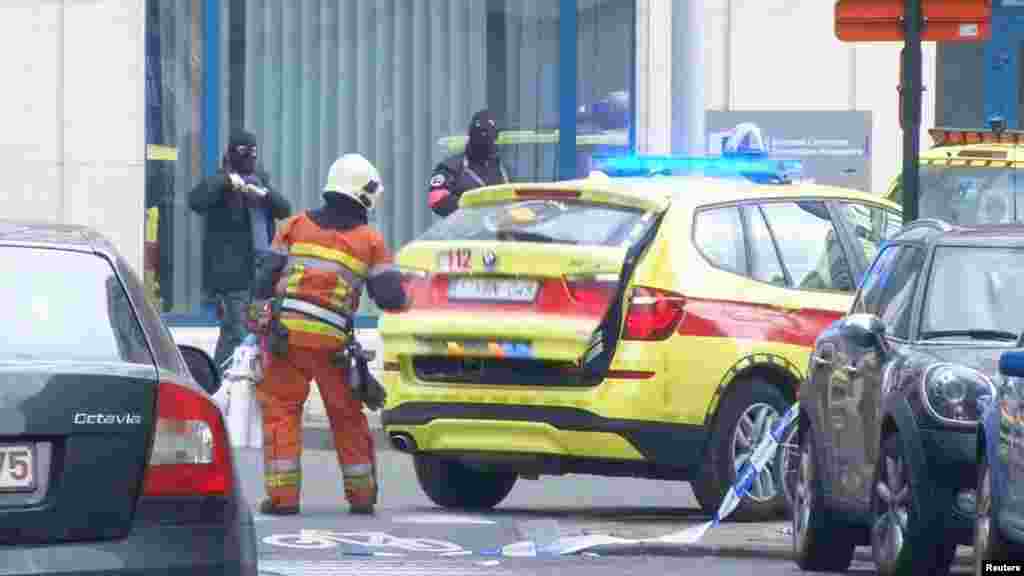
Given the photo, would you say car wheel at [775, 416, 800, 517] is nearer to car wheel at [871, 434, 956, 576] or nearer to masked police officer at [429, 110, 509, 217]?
car wheel at [871, 434, 956, 576]

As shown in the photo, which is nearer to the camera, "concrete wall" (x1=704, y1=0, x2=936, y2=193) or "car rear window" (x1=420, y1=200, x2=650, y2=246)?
"car rear window" (x1=420, y1=200, x2=650, y2=246)

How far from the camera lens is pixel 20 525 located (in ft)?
20.8

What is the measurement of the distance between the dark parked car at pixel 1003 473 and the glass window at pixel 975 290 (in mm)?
1214

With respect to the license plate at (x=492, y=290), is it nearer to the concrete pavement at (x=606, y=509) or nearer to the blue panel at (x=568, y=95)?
the concrete pavement at (x=606, y=509)

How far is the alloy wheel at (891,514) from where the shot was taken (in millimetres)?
9883

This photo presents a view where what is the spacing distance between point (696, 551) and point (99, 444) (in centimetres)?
554

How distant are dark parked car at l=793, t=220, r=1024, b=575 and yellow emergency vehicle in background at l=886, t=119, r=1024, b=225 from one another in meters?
5.29

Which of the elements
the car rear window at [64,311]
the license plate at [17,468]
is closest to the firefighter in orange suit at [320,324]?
the car rear window at [64,311]

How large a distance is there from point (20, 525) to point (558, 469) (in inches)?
257

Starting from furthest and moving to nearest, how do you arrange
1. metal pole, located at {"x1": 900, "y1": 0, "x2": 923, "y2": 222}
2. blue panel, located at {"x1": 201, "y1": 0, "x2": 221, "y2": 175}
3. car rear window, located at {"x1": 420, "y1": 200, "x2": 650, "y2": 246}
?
blue panel, located at {"x1": 201, "y1": 0, "x2": 221, "y2": 175}, car rear window, located at {"x1": 420, "y1": 200, "x2": 650, "y2": 246}, metal pole, located at {"x1": 900, "y1": 0, "x2": 923, "y2": 222}

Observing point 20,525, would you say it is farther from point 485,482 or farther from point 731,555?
point 485,482

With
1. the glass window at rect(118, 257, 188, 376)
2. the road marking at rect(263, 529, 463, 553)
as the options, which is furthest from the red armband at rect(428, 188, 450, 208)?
the glass window at rect(118, 257, 188, 376)

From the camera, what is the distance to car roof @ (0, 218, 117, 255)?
22.8 feet

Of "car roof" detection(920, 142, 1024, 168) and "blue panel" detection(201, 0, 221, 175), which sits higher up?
"blue panel" detection(201, 0, 221, 175)
